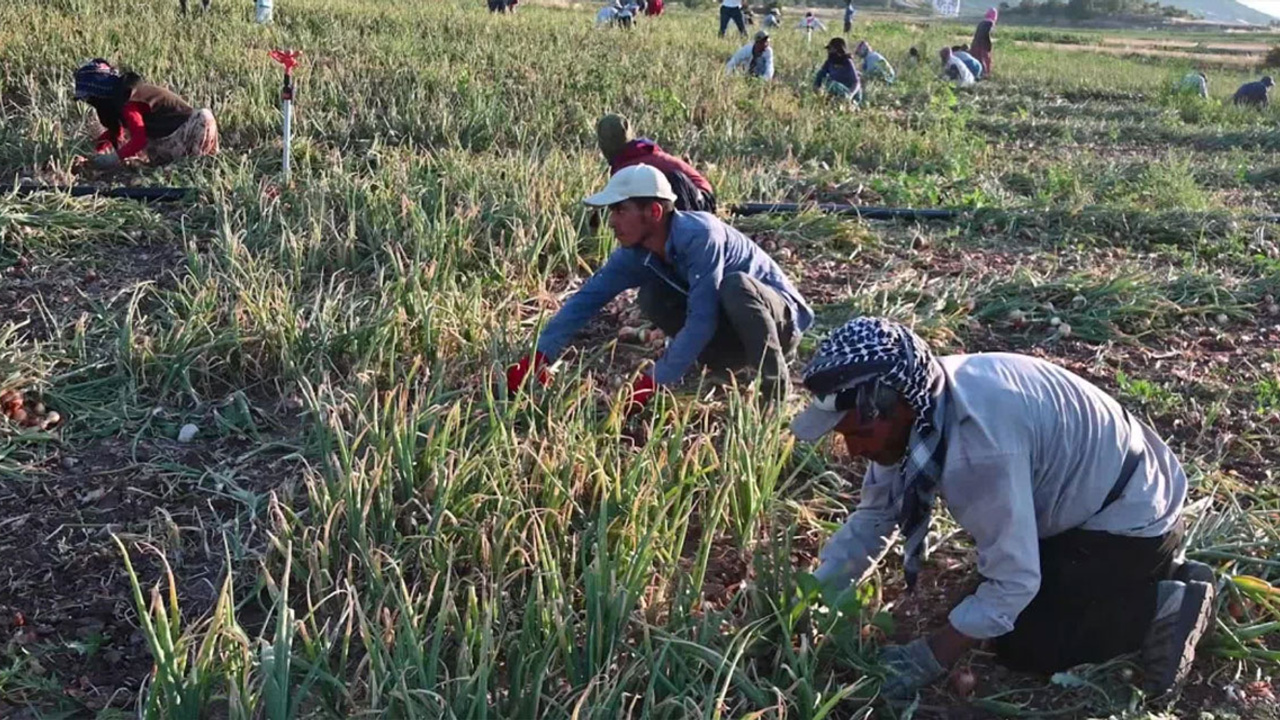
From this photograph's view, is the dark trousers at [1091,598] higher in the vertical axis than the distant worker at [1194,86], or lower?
lower

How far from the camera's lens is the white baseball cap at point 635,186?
2900mm

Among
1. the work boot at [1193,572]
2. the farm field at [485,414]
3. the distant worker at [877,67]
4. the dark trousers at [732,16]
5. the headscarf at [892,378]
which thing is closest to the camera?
the headscarf at [892,378]

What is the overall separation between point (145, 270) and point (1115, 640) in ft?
12.0

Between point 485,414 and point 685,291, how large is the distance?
76 centimetres

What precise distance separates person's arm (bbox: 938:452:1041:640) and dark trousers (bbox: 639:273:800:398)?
912 millimetres

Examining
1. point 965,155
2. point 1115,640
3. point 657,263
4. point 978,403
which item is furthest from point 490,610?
point 965,155

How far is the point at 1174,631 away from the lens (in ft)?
6.58

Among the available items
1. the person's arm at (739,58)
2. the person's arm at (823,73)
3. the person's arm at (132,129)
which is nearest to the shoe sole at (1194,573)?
the person's arm at (132,129)

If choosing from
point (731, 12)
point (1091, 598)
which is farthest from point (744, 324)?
point (731, 12)

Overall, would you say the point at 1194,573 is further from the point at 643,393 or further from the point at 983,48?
the point at 983,48

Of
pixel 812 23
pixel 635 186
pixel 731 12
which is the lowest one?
pixel 635 186

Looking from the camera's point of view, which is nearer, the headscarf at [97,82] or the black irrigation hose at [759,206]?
the black irrigation hose at [759,206]

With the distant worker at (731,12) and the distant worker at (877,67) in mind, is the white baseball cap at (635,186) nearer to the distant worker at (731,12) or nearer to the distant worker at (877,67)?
the distant worker at (877,67)

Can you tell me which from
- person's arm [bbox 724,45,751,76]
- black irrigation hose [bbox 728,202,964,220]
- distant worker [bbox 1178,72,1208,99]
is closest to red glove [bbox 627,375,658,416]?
black irrigation hose [bbox 728,202,964,220]
